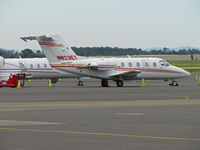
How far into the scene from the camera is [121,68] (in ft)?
172

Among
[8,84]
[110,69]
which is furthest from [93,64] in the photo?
[8,84]

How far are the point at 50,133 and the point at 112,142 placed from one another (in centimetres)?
242

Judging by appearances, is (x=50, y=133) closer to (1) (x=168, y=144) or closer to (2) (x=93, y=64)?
(1) (x=168, y=144)

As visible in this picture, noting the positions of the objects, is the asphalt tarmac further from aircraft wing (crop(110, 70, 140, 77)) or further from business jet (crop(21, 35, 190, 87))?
business jet (crop(21, 35, 190, 87))

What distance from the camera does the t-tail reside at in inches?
2036

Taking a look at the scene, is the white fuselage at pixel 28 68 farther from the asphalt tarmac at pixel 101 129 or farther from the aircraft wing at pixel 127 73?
the asphalt tarmac at pixel 101 129

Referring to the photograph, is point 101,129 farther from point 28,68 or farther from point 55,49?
point 28,68

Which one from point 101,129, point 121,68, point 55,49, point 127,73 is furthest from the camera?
point 121,68

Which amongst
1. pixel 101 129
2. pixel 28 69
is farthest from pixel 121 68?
pixel 101 129

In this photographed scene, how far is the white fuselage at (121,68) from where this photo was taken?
51.6 m

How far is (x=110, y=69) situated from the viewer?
52281 millimetres

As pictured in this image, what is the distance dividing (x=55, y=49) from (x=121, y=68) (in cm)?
600

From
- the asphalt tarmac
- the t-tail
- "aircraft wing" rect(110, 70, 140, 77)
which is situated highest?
the t-tail

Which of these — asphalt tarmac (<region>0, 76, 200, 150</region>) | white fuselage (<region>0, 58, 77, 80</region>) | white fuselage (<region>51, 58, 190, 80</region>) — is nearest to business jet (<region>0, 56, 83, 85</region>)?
white fuselage (<region>0, 58, 77, 80</region>)
